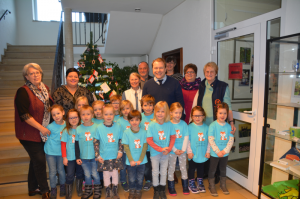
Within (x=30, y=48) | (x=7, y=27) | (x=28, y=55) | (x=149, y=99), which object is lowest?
(x=149, y=99)

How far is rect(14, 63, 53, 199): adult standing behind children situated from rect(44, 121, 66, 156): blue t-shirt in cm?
5

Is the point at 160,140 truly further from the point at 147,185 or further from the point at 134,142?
the point at 147,185

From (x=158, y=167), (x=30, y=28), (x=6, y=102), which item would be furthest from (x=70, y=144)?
(x=30, y=28)

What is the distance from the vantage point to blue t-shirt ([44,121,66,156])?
2.31m

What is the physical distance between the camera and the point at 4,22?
210 inches

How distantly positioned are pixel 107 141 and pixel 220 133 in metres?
1.35

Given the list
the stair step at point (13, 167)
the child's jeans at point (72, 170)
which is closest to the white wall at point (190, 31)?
the child's jeans at point (72, 170)

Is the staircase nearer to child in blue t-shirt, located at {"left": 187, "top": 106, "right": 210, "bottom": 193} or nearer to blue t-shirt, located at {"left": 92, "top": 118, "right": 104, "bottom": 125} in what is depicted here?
blue t-shirt, located at {"left": 92, "top": 118, "right": 104, "bottom": 125}

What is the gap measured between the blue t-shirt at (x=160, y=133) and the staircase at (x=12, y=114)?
1.76 m

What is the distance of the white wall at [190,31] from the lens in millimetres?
3477

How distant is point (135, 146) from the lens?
7.54 feet

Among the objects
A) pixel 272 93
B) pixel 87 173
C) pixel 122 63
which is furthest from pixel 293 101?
pixel 122 63

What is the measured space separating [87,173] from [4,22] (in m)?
5.19

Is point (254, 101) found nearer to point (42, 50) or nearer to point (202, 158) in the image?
point (202, 158)
